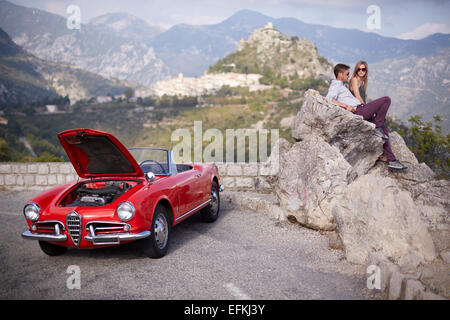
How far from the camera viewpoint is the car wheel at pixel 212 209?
6.96m

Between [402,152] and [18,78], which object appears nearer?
[402,152]

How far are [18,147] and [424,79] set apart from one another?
65321mm

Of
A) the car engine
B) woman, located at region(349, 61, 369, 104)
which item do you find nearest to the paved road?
the car engine

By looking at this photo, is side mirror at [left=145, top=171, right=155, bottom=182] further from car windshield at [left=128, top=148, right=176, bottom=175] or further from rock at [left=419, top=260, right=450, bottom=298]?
rock at [left=419, top=260, right=450, bottom=298]

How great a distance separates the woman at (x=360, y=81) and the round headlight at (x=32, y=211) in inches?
250

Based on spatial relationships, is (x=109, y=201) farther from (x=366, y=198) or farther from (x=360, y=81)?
(x=360, y=81)

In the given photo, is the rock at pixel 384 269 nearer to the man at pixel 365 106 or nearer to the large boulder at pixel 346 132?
the large boulder at pixel 346 132

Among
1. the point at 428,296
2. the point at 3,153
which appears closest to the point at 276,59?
the point at 3,153

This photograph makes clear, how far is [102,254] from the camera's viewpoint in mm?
5090

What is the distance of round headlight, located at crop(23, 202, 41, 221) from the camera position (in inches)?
181

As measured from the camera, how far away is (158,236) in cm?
484

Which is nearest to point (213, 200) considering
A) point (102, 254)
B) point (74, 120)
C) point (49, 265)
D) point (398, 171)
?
point (102, 254)

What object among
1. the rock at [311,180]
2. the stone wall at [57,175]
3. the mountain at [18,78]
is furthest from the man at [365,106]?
the mountain at [18,78]

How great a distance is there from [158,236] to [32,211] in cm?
167
